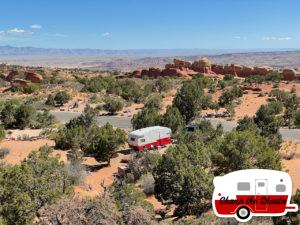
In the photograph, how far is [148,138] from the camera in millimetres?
34438

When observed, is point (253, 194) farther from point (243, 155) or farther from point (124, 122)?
point (124, 122)

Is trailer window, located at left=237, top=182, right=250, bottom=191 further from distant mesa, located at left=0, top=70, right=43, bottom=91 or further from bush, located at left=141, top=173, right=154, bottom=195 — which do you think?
distant mesa, located at left=0, top=70, right=43, bottom=91

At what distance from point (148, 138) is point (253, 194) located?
2365 cm

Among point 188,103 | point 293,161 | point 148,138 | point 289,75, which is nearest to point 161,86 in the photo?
point 188,103

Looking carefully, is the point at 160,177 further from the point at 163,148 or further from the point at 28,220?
the point at 163,148

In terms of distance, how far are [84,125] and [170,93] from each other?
30.8 metres

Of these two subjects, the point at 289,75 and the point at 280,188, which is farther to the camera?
the point at 289,75

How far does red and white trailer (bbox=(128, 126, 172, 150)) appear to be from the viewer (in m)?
33.9

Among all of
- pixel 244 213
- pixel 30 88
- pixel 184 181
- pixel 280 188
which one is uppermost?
pixel 280 188

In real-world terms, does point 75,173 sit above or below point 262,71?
above

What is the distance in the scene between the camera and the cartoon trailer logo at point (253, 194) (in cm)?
1089

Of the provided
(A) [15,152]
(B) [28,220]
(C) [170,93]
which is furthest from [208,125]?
(C) [170,93]

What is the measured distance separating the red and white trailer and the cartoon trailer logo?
74.6 feet

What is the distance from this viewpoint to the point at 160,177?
2238 centimetres
